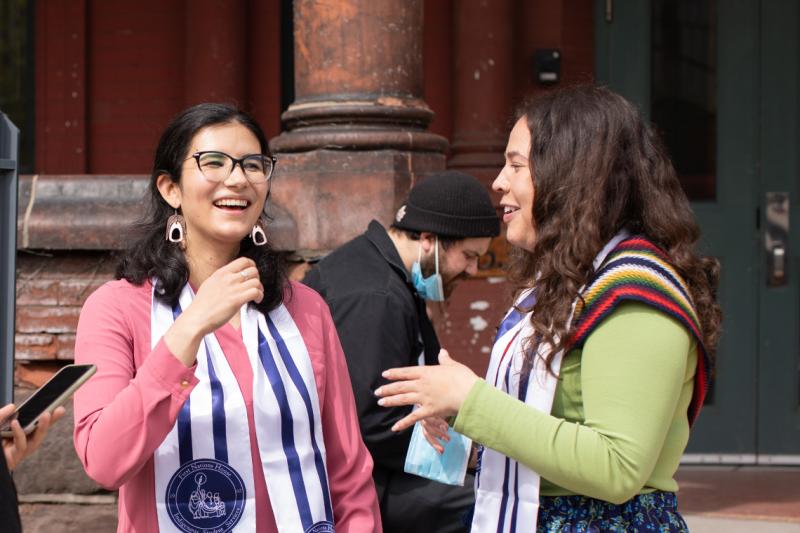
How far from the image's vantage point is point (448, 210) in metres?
3.83

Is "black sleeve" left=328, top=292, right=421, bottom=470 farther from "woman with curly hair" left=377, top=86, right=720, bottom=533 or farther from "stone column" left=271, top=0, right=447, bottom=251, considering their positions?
"stone column" left=271, top=0, right=447, bottom=251

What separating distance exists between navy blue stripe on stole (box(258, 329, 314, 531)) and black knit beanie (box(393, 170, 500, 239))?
55.0 inches

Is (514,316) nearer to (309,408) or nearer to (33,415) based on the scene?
(309,408)

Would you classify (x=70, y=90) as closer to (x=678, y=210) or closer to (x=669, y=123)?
(x=669, y=123)

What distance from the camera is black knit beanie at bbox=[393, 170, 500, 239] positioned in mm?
3824

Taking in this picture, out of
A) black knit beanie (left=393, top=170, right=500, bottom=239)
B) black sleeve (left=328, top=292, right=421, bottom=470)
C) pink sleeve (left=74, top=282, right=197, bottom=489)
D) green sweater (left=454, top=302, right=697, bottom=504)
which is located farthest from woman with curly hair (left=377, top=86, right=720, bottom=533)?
black knit beanie (left=393, top=170, right=500, bottom=239)

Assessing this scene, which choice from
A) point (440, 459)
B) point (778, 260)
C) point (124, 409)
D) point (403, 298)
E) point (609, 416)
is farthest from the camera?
point (778, 260)

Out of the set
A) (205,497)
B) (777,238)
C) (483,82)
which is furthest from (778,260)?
(205,497)

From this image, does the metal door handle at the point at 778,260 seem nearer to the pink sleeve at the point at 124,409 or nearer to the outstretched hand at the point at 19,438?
the pink sleeve at the point at 124,409

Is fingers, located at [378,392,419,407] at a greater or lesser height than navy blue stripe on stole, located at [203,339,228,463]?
greater

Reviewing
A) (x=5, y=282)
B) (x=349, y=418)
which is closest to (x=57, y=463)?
(x=5, y=282)

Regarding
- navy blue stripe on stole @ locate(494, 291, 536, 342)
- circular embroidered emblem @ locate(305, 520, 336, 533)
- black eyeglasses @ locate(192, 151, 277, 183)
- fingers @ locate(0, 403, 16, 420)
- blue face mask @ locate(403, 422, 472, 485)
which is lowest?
blue face mask @ locate(403, 422, 472, 485)

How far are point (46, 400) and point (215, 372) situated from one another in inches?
18.3

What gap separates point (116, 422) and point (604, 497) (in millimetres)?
912
